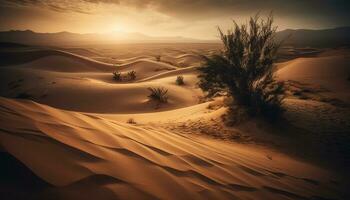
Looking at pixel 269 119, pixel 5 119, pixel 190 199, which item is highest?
pixel 5 119

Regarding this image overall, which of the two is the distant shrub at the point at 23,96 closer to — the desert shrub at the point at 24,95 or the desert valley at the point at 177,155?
the desert shrub at the point at 24,95

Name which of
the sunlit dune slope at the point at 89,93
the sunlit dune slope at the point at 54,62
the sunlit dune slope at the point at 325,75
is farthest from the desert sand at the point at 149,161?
the sunlit dune slope at the point at 54,62

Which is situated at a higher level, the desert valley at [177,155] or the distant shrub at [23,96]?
the desert valley at [177,155]

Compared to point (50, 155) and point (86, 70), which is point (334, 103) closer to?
point (50, 155)

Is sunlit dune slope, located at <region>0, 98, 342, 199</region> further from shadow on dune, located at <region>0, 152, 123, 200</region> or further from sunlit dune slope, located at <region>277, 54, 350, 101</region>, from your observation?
sunlit dune slope, located at <region>277, 54, 350, 101</region>

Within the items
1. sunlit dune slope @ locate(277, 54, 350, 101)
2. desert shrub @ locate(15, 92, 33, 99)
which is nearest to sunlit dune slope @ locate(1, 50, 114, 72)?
desert shrub @ locate(15, 92, 33, 99)

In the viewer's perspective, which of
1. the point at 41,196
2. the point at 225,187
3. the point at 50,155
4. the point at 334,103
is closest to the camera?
the point at 41,196

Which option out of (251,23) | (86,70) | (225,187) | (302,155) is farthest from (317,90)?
(86,70)

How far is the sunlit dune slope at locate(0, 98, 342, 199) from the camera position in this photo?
1.91 metres

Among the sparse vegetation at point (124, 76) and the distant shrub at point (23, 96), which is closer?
the distant shrub at point (23, 96)

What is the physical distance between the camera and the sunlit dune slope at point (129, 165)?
6.26ft

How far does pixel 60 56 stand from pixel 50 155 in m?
25.5

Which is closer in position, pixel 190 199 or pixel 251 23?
pixel 190 199

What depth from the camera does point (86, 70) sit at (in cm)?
2200
